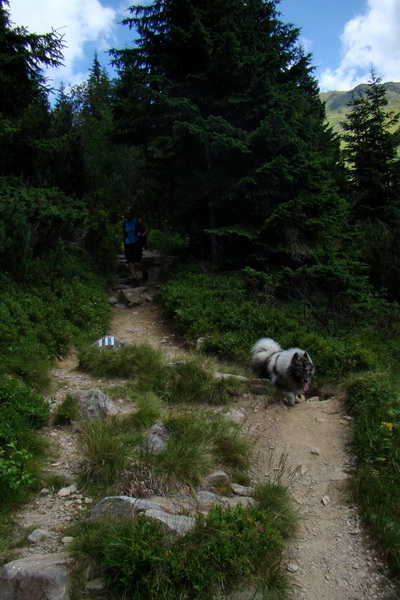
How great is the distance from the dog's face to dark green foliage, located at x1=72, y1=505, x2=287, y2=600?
3025mm

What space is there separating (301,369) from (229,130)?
727 centimetres

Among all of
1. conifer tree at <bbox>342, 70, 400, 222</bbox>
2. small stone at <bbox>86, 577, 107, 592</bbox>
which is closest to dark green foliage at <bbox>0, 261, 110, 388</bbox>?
small stone at <bbox>86, 577, 107, 592</bbox>

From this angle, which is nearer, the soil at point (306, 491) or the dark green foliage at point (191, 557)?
the dark green foliage at point (191, 557)

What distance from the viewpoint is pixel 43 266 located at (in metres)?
8.46

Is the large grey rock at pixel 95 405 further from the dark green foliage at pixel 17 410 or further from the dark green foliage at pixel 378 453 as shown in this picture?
the dark green foliage at pixel 378 453

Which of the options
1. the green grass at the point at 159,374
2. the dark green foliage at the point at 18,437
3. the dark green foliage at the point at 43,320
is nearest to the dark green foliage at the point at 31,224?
the dark green foliage at the point at 43,320

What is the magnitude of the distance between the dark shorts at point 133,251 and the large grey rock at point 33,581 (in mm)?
10159

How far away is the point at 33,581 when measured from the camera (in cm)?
276

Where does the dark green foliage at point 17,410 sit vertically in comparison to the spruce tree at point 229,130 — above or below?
below

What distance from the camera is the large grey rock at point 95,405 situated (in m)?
5.18

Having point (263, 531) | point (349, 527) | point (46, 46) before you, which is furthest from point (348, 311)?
point (46, 46)

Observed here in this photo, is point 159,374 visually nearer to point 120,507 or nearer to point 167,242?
point 120,507

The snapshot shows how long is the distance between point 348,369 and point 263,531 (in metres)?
4.27

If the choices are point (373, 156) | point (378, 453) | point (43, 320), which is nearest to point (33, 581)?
point (378, 453)
